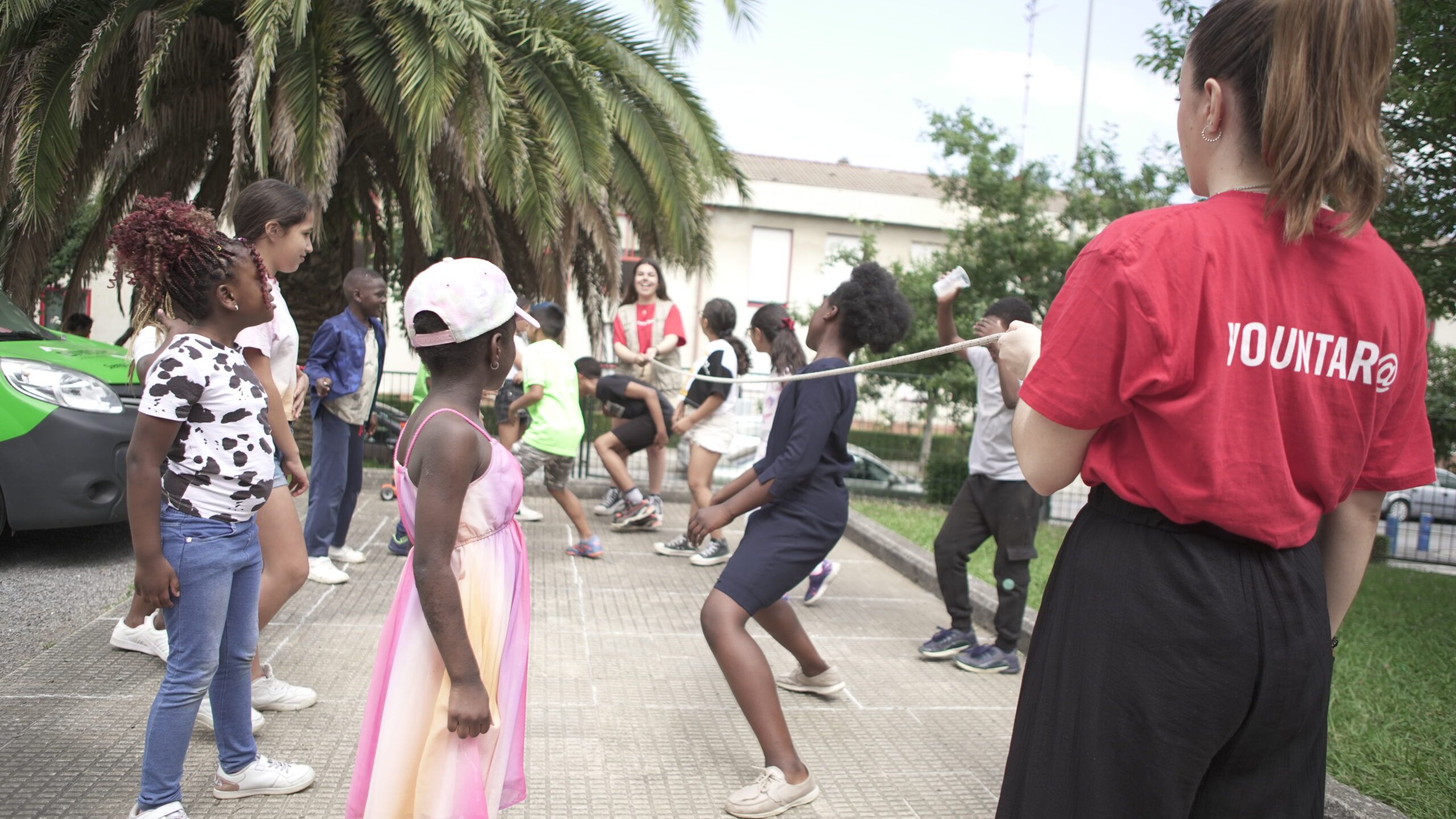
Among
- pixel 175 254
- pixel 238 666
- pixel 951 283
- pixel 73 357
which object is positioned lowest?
pixel 238 666

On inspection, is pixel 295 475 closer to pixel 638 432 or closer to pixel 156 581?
pixel 156 581

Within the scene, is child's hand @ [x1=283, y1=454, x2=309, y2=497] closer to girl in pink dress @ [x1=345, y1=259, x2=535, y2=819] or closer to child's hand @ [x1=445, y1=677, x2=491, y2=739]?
girl in pink dress @ [x1=345, y1=259, x2=535, y2=819]

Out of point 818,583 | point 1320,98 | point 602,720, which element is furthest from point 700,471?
point 1320,98

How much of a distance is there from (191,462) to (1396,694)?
5150 millimetres

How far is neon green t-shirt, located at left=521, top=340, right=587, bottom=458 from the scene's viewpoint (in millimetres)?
7125

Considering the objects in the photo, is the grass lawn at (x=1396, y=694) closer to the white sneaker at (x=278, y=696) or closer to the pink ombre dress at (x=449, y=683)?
the pink ombre dress at (x=449, y=683)

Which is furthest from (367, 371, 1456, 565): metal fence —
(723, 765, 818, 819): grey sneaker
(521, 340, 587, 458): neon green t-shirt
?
(723, 765, 818, 819): grey sneaker

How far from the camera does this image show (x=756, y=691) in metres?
3.41

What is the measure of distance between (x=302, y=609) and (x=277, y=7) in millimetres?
4625

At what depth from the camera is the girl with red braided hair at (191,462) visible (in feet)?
8.97

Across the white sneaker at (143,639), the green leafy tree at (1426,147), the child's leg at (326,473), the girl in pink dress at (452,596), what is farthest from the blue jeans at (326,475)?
the green leafy tree at (1426,147)

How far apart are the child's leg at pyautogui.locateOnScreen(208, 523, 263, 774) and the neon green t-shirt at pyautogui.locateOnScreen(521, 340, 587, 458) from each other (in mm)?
3969

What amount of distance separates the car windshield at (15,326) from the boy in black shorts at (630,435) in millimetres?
3523

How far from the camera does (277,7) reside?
7.48 m
